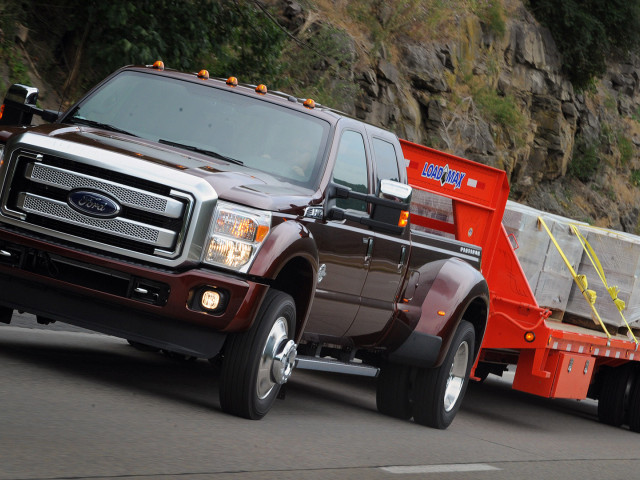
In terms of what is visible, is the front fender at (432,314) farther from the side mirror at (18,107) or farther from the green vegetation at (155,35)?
the green vegetation at (155,35)

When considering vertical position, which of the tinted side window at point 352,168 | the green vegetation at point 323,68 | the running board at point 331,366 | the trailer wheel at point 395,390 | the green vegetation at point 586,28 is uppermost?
the green vegetation at point 586,28

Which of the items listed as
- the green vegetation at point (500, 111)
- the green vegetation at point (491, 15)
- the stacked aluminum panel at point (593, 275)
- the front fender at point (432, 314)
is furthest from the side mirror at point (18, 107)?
the green vegetation at point (491, 15)

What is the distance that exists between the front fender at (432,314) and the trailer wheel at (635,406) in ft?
12.9

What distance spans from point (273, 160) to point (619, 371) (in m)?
6.37

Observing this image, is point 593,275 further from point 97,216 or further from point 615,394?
point 97,216

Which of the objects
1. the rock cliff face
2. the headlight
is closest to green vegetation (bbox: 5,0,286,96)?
the rock cliff face

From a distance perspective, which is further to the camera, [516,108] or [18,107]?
[516,108]

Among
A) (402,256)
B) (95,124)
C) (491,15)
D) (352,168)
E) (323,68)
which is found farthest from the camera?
(491,15)

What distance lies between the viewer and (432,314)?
9.34 meters

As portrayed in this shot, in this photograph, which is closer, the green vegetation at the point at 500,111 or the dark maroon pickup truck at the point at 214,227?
the dark maroon pickup truck at the point at 214,227

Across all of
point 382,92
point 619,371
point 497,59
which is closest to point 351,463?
point 619,371

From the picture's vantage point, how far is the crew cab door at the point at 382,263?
854cm

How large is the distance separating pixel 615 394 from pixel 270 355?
21.6 ft

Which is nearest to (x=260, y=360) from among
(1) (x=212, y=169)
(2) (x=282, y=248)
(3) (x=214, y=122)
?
(2) (x=282, y=248)
